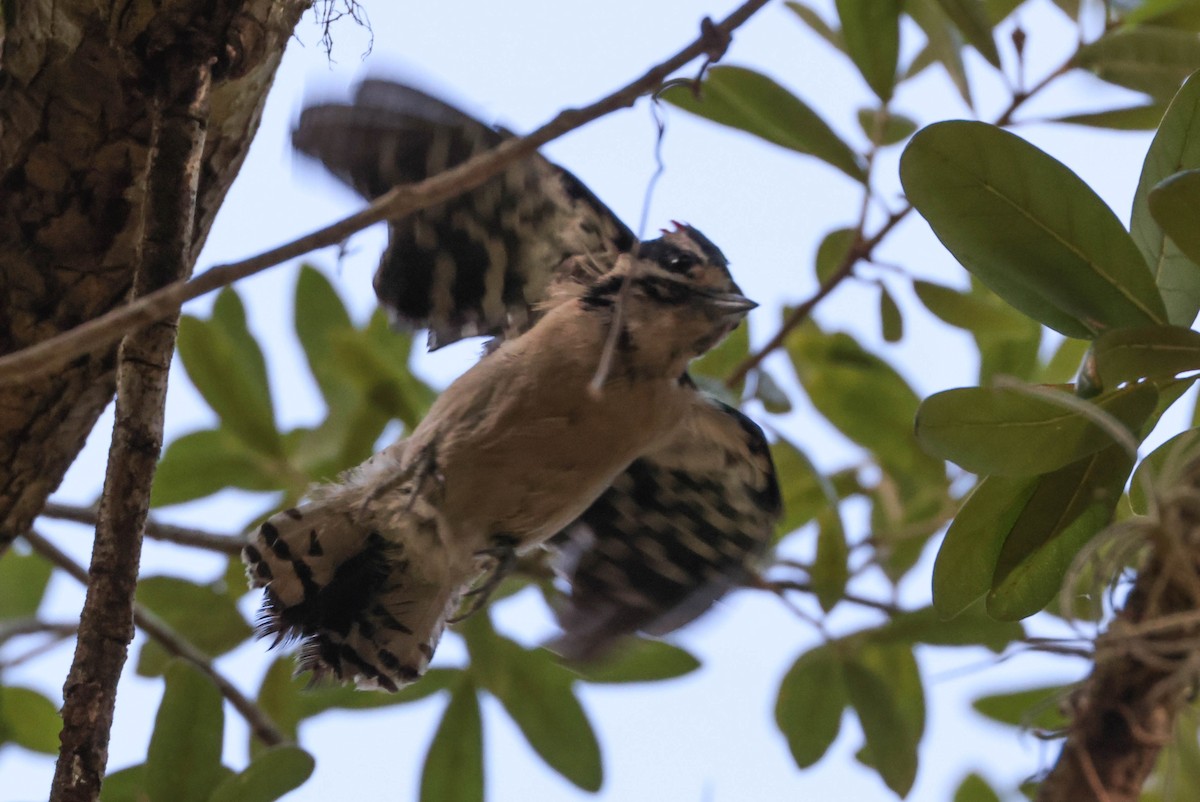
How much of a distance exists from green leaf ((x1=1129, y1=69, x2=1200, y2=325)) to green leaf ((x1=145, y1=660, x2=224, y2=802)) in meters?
1.38

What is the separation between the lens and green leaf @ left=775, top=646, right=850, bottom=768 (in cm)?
241

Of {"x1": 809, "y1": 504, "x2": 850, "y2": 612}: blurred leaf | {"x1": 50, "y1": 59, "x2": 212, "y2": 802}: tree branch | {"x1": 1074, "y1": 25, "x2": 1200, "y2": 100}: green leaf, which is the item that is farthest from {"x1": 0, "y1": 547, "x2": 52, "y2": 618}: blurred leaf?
{"x1": 1074, "y1": 25, "x2": 1200, "y2": 100}: green leaf

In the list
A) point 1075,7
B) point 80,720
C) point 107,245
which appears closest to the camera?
point 80,720

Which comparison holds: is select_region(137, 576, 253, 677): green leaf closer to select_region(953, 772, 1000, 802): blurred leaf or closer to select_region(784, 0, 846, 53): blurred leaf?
select_region(953, 772, 1000, 802): blurred leaf

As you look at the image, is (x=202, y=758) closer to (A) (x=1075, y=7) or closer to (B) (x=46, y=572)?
(B) (x=46, y=572)

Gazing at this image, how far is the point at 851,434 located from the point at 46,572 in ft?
5.92

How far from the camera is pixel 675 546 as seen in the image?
2.46 meters

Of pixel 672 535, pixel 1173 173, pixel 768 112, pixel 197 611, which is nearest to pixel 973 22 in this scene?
pixel 768 112

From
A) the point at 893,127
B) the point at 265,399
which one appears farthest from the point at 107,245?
the point at 893,127

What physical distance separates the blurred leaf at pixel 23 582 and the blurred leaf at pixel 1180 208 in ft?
8.05

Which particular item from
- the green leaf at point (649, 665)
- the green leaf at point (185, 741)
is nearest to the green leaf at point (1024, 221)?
the green leaf at point (185, 741)

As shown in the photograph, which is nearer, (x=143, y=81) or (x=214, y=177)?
(x=143, y=81)

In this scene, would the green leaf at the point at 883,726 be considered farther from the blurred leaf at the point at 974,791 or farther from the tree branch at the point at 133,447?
the tree branch at the point at 133,447

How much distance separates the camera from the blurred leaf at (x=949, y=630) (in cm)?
241
